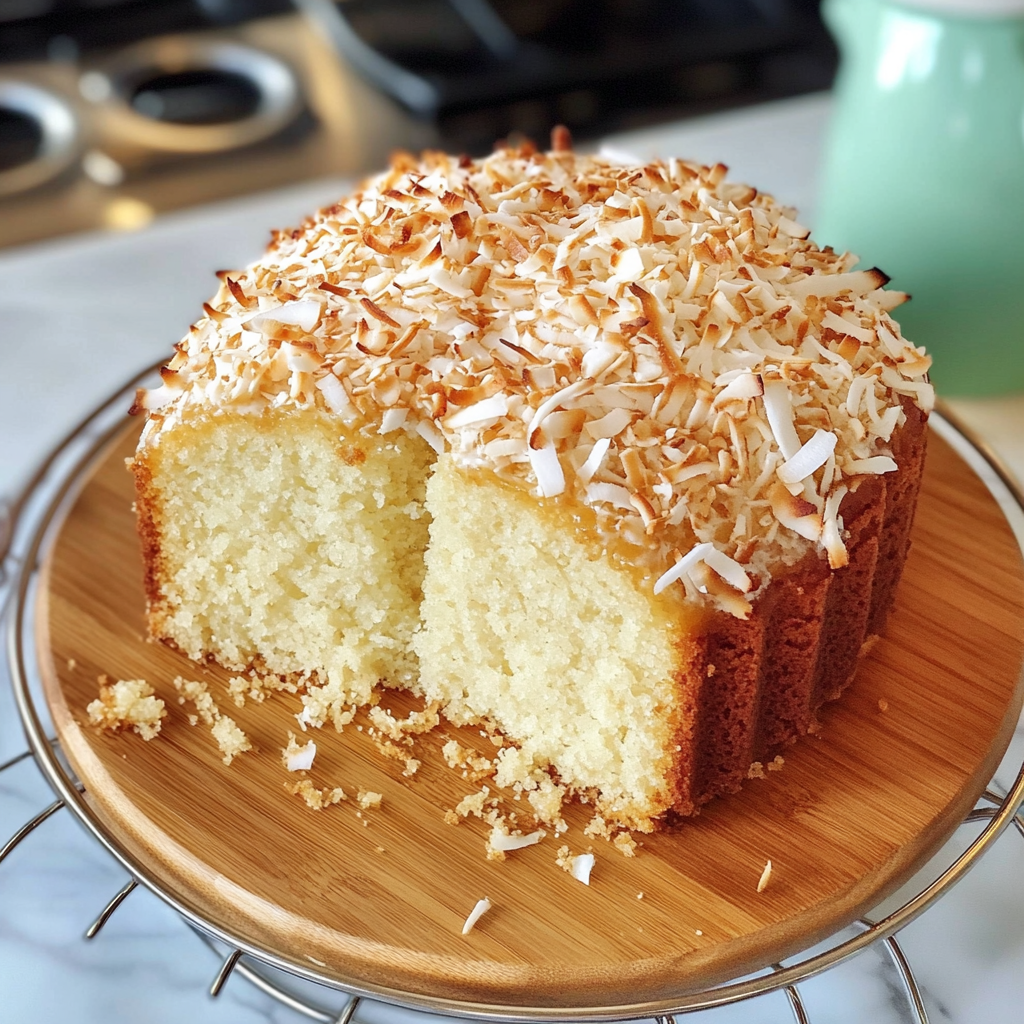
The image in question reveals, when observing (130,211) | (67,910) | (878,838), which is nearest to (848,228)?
(878,838)

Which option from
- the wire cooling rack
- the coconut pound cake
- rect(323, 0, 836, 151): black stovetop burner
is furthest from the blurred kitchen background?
the coconut pound cake

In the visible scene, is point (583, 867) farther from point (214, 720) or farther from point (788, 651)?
point (214, 720)

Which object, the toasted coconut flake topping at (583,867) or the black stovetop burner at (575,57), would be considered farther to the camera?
the black stovetop burner at (575,57)

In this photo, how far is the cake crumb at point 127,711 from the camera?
1426 mm

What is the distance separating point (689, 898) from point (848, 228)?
1.24 metres

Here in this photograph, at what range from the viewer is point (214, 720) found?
147 centimetres

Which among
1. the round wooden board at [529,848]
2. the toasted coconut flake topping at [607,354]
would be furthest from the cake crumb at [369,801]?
the toasted coconut flake topping at [607,354]

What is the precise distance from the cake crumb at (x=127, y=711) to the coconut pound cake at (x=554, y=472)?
12 centimetres

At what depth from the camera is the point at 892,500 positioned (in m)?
1.41

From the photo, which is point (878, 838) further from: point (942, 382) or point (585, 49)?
point (585, 49)

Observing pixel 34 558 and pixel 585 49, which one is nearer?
pixel 34 558

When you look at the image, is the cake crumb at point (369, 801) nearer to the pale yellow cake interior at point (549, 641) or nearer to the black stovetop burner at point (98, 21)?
the pale yellow cake interior at point (549, 641)

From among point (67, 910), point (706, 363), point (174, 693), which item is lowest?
point (67, 910)

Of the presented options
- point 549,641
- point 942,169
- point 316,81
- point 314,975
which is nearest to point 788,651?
point 549,641
